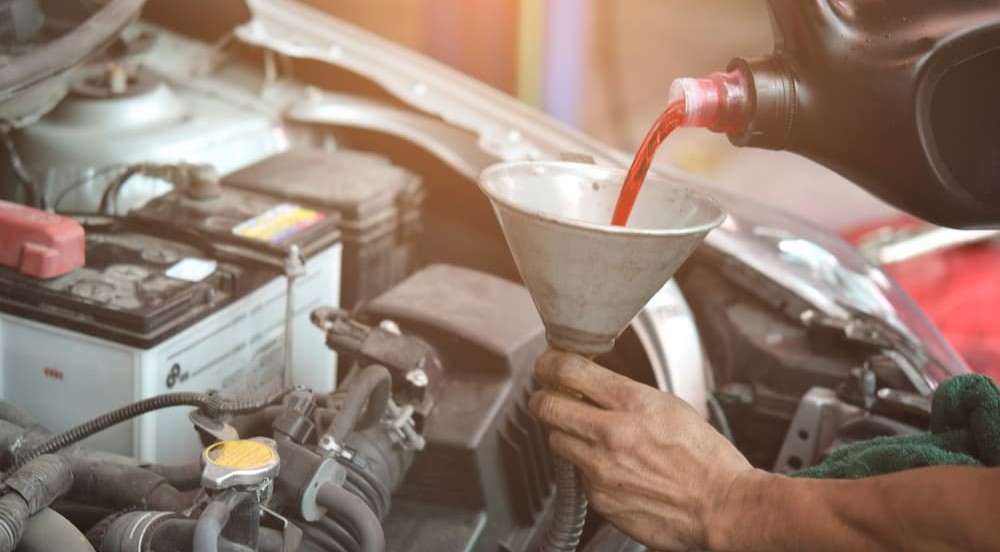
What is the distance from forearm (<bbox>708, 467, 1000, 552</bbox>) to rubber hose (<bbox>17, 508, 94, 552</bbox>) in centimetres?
54

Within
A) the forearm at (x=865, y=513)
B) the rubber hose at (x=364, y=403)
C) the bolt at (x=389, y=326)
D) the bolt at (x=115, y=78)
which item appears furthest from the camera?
the bolt at (x=115, y=78)

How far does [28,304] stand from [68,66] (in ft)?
0.98

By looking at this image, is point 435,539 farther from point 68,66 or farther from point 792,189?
point 792,189

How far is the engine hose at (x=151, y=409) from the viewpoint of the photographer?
986 mm

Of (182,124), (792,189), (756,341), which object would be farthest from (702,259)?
(792,189)

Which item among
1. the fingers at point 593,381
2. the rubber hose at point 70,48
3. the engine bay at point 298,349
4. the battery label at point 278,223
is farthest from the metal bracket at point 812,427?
the rubber hose at point 70,48

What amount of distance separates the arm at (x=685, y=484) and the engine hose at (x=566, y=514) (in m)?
0.04

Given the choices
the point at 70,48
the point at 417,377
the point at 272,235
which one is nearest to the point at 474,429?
the point at 417,377

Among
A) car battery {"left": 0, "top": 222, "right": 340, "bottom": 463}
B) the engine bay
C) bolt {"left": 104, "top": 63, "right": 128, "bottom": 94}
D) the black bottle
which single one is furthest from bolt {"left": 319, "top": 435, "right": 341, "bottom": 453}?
bolt {"left": 104, "top": 63, "right": 128, "bottom": 94}

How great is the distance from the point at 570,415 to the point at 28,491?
47cm

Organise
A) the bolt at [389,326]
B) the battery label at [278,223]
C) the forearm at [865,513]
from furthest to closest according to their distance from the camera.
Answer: the battery label at [278,223] < the bolt at [389,326] < the forearm at [865,513]

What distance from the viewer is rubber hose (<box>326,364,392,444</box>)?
40.8 inches

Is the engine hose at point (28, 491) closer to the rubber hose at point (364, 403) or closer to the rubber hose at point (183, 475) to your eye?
the rubber hose at point (183, 475)

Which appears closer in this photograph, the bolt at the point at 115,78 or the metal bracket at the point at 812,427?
the metal bracket at the point at 812,427
